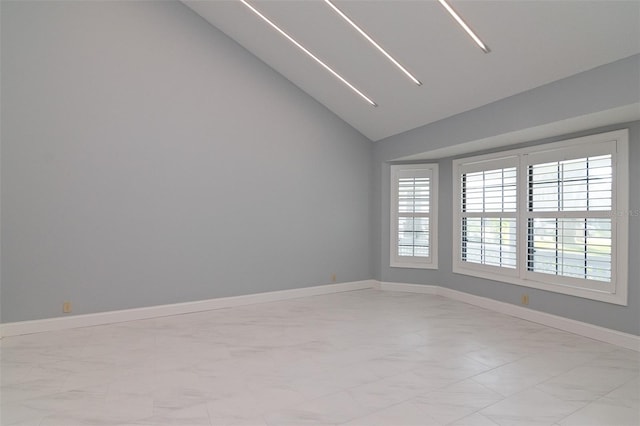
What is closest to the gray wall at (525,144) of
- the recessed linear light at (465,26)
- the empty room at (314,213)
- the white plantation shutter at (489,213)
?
the empty room at (314,213)

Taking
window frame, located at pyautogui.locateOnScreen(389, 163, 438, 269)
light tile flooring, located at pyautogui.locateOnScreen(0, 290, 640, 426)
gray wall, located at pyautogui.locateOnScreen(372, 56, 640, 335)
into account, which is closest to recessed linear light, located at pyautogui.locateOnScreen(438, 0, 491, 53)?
gray wall, located at pyautogui.locateOnScreen(372, 56, 640, 335)

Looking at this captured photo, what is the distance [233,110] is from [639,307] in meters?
5.02

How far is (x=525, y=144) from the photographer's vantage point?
4.76m

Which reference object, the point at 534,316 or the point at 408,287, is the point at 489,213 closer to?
the point at 534,316

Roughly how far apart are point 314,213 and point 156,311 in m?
2.58

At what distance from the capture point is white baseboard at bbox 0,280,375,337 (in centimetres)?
395

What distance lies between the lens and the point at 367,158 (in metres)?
6.50

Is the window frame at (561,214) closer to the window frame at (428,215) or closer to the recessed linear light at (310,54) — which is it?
the window frame at (428,215)

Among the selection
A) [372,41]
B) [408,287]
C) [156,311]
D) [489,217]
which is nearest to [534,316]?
[489,217]

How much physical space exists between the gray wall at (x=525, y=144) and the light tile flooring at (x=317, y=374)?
35 cm

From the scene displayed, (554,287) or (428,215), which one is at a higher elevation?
(428,215)

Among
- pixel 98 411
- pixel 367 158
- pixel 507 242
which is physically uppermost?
pixel 367 158

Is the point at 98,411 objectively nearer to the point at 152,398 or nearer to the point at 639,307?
the point at 152,398

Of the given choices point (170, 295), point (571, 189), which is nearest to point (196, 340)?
point (170, 295)
